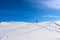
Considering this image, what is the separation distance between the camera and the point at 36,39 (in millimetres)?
5539

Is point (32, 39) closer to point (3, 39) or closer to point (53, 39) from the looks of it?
point (53, 39)

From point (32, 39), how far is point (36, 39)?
0.20m

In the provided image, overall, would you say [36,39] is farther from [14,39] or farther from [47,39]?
[14,39]

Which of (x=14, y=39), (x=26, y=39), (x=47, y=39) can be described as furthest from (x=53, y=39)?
(x=14, y=39)

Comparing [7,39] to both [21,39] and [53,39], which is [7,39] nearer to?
[21,39]

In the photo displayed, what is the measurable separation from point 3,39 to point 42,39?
6.23ft

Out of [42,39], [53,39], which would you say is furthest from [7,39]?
[53,39]

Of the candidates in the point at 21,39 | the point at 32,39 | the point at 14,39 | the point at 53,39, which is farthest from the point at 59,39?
the point at 14,39

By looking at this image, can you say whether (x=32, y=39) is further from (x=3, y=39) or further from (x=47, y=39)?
(x=3, y=39)

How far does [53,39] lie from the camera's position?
556 cm

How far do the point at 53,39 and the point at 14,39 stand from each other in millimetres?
1917


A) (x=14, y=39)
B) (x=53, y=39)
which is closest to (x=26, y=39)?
(x=14, y=39)

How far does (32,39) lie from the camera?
→ 550cm

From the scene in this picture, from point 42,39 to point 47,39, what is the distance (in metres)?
0.24
